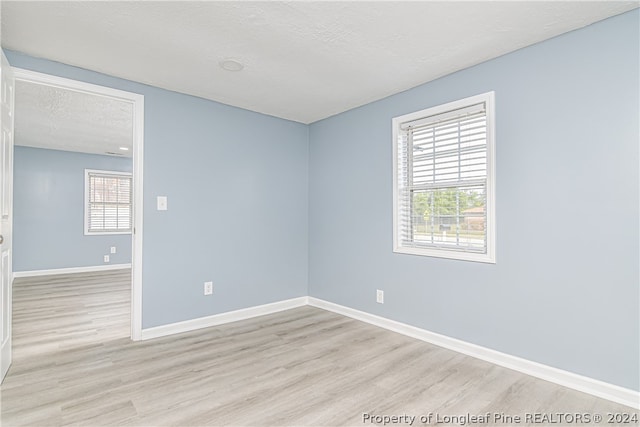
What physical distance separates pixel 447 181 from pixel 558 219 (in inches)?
33.7

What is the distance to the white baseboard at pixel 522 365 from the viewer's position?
6.42 feet

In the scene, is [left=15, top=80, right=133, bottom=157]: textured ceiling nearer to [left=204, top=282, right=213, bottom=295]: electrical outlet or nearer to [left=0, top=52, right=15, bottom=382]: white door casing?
[left=0, top=52, right=15, bottom=382]: white door casing

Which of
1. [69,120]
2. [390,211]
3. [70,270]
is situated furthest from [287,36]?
[70,270]

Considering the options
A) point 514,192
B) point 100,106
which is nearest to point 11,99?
point 100,106

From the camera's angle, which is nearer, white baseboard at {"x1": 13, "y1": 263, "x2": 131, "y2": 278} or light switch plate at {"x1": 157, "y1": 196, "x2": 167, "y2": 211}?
light switch plate at {"x1": 157, "y1": 196, "x2": 167, "y2": 211}

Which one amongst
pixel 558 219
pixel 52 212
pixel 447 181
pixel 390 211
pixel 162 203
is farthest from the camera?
pixel 52 212

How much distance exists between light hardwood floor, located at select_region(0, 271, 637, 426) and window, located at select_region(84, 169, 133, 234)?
3.66 metres

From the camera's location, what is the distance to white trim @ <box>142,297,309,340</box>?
3053mm

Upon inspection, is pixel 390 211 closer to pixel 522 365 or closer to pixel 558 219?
pixel 558 219

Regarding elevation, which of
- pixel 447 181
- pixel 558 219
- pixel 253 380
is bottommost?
pixel 253 380

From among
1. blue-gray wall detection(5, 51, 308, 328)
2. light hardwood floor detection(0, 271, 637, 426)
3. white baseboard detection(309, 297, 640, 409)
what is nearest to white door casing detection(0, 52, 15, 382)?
light hardwood floor detection(0, 271, 637, 426)

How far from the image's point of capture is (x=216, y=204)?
3.46 metres

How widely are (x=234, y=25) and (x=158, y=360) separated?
2.43m

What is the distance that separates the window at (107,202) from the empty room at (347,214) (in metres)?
2.77
